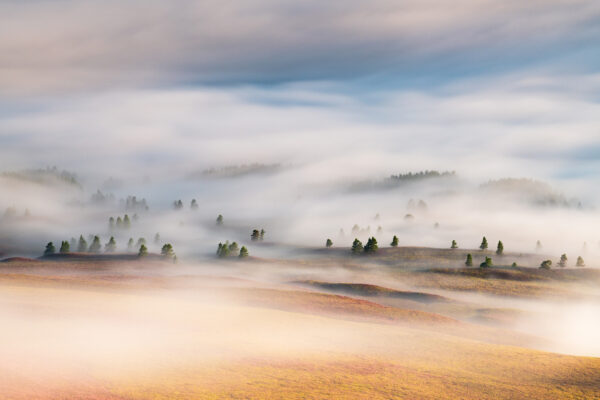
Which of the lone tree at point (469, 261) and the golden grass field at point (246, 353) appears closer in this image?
the golden grass field at point (246, 353)

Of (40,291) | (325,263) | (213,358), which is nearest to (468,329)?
(213,358)

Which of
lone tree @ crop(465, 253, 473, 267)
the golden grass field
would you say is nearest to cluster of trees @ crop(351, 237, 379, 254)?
lone tree @ crop(465, 253, 473, 267)

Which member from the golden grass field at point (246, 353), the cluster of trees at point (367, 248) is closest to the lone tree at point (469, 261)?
the cluster of trees at point (367, 248)

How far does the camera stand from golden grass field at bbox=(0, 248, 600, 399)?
37188 millimetres

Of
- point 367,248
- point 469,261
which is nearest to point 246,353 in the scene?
point 469,261

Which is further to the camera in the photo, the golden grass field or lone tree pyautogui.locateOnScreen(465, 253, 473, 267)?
lone tree pyautogui.locateOnScreen(465, 253, 473, 267)

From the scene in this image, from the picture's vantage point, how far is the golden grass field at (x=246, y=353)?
37188 millimetres

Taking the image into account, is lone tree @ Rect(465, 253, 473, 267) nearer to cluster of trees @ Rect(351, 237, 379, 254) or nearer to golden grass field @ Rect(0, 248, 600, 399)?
cluster of trees @ Rect(351, 237, 379, 254)

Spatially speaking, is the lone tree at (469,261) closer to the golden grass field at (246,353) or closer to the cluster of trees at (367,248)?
the cluster of trees at (367,248)

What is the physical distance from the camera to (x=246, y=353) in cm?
4675

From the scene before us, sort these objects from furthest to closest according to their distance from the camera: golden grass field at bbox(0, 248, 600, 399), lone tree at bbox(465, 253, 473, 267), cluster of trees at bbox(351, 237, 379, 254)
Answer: cluster of trees at bbox(351, 237, 379, 254), lone tree at bbox(465, 253, 473, 267), golden grass field at bbox(0, 248, 600, 399)

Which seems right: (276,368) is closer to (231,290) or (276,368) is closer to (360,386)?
(360,386)

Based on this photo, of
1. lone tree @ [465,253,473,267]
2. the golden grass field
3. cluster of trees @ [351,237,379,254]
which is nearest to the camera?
the golden grass field

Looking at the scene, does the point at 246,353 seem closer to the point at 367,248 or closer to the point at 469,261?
the point at 469,261
